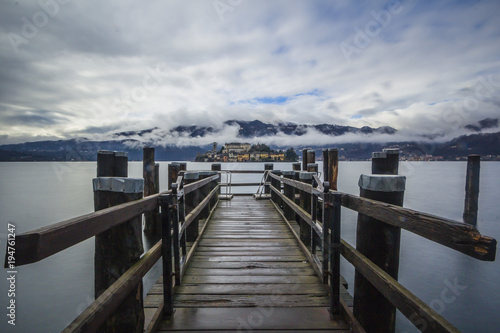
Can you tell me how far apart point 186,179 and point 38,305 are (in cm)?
653

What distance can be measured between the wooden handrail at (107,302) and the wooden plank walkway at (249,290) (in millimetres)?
851

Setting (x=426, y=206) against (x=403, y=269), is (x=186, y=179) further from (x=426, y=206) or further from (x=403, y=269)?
(x=426, y=206)

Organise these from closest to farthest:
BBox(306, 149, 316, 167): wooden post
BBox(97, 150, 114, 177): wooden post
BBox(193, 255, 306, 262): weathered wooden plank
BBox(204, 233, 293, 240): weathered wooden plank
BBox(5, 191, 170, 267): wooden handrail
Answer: BBox(5, 191, 170, 267): wooden handrail, BBox(97, 150, 114, 177): wooden post, BBox(193, 255, 306, 262): weathered wooden plank, BBox(204, 233, 293, 240): weathered wooden plank, BBox(306, 149, 316, 167): wooden post

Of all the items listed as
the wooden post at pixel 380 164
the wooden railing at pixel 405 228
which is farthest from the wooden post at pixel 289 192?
the wooden post at pixel 380 164

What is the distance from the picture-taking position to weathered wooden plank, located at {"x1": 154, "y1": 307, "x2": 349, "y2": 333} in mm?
2533

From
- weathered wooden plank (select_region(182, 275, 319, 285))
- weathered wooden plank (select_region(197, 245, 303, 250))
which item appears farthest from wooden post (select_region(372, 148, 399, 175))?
weathered wooden plank (select_region(197, 245, 303, 250))

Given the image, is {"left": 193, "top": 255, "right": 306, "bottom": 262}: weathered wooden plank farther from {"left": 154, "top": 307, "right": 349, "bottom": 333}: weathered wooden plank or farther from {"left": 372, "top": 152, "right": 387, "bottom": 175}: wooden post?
{"left": 372, "top": 152, "right": 387, "bottom": 175}: wooden post

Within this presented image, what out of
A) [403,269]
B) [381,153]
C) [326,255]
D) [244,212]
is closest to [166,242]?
[326,255]

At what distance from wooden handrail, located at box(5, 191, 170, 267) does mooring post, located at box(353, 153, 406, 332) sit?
2.05 m

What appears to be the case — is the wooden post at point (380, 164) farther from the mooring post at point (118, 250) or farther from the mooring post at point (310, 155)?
the mooring post at point (310, 155)

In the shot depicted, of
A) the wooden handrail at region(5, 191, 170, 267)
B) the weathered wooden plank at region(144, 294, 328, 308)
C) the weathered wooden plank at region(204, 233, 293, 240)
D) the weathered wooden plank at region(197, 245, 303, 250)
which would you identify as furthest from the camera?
the weathered wooden plank at region(204, 233, 293, 240)

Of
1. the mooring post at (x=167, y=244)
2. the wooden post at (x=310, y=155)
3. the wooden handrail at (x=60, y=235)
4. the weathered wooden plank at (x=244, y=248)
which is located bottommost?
the weathered wooden plank at (x=244, y=248)

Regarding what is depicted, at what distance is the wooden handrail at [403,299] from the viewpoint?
4.64 feet

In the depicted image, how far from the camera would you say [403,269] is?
32.6ft
